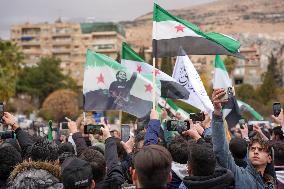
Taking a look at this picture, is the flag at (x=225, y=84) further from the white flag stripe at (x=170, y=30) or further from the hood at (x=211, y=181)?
the hood at (x=211, y=181)

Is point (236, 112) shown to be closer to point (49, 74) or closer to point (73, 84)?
point (49, 74)

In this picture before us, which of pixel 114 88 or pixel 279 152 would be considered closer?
pixel 279 152

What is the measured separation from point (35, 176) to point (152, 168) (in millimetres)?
1063

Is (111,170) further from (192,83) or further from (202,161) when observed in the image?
(192,83)

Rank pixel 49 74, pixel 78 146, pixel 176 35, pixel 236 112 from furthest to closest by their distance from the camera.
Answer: pixel 49 74 → pixel 236 112 → pixel 176 35 → pixel 78 146

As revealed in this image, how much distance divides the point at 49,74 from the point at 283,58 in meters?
64.9

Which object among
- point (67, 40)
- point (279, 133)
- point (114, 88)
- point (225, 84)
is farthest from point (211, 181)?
Answer: point (67, 40)

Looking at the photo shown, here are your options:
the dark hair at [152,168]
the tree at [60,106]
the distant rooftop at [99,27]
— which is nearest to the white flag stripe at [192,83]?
the dark hair at [152,168]

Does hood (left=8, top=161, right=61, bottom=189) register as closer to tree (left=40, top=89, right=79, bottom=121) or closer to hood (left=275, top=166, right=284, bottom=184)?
hood (left=275, top=166, right=284, bottom=184)

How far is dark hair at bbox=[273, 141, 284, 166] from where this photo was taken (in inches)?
246

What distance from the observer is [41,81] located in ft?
273

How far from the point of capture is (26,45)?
444 ft

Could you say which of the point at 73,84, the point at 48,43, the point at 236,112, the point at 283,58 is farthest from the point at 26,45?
the point at 236,112

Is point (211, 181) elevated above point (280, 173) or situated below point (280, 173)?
above
